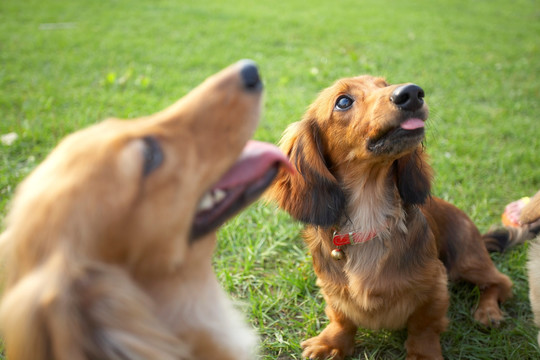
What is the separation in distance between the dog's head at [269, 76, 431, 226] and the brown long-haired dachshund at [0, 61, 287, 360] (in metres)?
0.74

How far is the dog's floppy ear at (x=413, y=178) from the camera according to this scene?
7.89ft

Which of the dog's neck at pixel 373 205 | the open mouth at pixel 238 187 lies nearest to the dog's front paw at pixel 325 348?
the dog's neck at pixel 373 205

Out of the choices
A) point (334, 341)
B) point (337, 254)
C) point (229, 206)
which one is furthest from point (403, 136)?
point (334, 341)

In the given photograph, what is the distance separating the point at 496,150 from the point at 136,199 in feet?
14.4

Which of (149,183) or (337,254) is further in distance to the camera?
(337,254)

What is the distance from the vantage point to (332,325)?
2.58m

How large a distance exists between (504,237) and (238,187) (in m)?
2.48

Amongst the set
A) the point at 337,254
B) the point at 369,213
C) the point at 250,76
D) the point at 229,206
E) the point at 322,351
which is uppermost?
the point at 250,76

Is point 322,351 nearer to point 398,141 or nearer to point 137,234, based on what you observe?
point 398,141

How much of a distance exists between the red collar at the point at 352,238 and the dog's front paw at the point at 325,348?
0.64 metres

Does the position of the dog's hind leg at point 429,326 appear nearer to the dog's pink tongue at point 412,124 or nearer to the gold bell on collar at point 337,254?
the gold bell on collar at point 337,254

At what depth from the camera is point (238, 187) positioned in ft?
5.50

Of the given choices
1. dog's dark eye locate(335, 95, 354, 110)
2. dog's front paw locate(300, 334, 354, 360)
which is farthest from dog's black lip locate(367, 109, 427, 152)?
dog's front paw locate(300, 334, 354, 360)

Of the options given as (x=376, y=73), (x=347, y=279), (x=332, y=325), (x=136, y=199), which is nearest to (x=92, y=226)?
(x=136, y=199)
